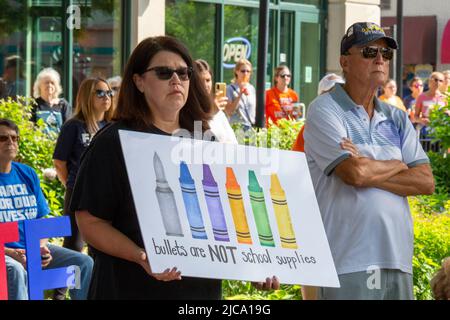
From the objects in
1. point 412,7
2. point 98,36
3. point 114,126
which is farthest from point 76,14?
point 412,7

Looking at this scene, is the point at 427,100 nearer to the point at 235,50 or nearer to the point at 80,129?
the point at 235,50

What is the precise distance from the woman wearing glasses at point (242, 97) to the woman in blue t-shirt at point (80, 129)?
551 cm

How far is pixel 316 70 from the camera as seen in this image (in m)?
21.3

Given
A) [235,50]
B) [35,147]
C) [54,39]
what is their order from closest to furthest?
[35,147]
[54,39]
[235,50]

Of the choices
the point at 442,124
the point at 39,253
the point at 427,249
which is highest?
the point at 442,124

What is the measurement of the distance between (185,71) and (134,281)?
33.0 inches

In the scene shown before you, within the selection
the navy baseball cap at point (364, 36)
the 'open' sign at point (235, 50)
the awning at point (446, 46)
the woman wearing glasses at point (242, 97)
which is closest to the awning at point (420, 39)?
the awning at point (446, 46)

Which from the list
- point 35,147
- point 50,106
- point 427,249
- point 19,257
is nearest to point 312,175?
point 19,257

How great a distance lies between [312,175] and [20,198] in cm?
253

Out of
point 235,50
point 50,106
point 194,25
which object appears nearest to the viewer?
point 50,106

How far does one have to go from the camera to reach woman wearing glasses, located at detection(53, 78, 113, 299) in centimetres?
866

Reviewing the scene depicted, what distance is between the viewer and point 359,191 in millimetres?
5129

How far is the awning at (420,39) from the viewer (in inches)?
1367

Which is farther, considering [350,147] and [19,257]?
[19,257]
